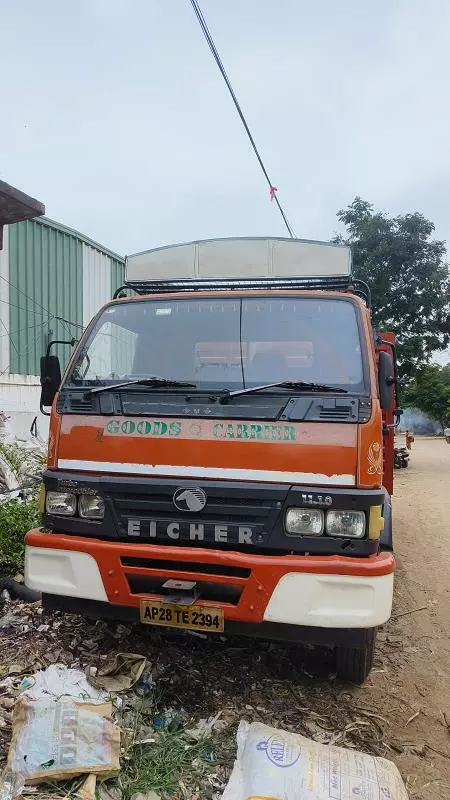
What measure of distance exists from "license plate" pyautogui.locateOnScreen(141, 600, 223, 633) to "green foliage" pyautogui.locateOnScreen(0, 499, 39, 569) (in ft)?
6.88

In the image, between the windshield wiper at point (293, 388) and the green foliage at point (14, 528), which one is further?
the green foliage at point (14, 528)

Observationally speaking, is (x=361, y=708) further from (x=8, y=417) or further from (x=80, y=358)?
(x=8, y=417)

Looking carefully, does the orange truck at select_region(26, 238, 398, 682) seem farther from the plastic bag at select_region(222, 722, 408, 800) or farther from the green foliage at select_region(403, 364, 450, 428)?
Answer: the green foliage at select_region(403, 364, 450, 428)

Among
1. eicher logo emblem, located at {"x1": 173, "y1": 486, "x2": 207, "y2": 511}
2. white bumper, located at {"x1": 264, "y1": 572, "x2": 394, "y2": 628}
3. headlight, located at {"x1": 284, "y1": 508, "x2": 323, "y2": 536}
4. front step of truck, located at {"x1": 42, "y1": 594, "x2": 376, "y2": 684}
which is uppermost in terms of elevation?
eicher logo emblem, located at {"x1": 173, "y1": 486, "x2": 207, "y2": 511}

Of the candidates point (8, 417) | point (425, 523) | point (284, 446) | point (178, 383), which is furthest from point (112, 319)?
point (425, 523)

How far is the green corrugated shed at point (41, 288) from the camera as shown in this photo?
9.02 metres

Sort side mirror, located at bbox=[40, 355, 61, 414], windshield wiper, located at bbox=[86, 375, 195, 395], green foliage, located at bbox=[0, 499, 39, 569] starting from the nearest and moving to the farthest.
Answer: windshield wiper, located at bbox=[86, 375, 195, 395], side mirror, located at bbox=[40, 355, 61, 414], green foliage, located at bbox=[0, 499, 39, 569]

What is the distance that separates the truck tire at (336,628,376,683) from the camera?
317cm

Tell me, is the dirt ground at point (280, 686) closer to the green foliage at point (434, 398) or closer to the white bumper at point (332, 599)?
the white bumper at point (332, 599)

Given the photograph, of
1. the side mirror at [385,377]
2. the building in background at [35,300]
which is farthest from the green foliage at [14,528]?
the building in background at [35,300]

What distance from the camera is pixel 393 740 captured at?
295 centimetres

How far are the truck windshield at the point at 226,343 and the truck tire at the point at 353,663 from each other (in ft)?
A: 4.83

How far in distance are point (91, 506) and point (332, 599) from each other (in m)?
1.27

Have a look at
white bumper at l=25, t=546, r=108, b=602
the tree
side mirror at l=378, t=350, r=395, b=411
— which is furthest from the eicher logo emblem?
the tree
